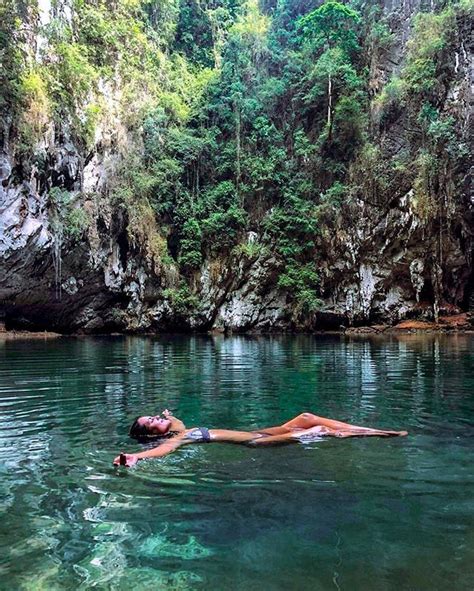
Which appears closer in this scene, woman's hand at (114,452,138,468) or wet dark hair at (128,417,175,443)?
→ woman's hand at (114,452,138,468)

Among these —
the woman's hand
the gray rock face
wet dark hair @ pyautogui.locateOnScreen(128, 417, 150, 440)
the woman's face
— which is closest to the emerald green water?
the woman's hand

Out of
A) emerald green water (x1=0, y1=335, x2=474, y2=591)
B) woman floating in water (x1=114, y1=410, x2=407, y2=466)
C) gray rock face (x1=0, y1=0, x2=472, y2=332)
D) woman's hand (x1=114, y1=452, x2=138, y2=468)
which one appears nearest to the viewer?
emerald green water (x1=0, y1=335, x2=474, y2=591)

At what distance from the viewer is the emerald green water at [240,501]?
7.97ft

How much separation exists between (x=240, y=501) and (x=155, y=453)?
143cm

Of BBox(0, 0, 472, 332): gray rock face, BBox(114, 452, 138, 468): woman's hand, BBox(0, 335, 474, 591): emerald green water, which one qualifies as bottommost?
BBox(0, 335, 474, 591): emerald green water

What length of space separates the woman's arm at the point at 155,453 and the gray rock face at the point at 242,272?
68.8 feet

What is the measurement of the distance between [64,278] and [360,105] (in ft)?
64.0

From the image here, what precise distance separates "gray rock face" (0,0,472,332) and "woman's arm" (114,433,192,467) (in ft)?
68.8

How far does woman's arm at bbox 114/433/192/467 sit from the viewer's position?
4.22 metres

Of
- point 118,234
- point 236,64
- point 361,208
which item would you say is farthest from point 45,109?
point 361,208

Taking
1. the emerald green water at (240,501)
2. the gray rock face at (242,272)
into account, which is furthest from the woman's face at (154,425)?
the gray rock face at (242,272)

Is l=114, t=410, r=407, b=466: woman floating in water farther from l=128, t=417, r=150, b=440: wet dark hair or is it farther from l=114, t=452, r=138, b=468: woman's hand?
l=114, t=452, r=138, b=468: woman's hand

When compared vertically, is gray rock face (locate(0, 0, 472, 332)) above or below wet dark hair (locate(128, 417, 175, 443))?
above

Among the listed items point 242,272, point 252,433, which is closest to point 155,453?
point 252,433
